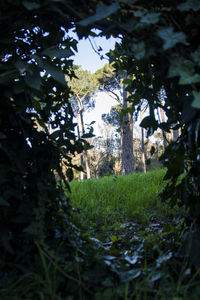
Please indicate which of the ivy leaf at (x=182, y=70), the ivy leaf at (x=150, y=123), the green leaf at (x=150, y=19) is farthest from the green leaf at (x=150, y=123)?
the green leaf at (x=150, y=19)

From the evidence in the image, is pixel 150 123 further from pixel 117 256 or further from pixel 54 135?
pixel 117 256

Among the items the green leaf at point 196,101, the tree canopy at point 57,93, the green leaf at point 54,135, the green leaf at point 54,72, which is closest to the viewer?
the green leaf at point 196,101

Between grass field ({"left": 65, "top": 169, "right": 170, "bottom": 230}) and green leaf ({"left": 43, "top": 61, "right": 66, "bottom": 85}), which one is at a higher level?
green leaf ({"left": 43, "top": 61, "right": 66, "bottom": 85})

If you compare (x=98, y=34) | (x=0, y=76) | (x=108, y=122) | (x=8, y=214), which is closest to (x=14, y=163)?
(x=8, y=214)

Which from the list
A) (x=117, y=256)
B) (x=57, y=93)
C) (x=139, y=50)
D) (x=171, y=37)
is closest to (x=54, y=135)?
(x=57, y=93)

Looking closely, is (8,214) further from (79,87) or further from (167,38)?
(79,87)

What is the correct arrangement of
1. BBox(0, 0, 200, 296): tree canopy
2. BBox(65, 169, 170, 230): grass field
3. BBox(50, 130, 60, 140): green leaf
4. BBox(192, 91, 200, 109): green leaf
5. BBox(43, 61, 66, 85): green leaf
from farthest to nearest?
1. BBox(65, 169, 170, 230): grass field
2. BBox(50, 130, 60, 140): green leaf
3. BBox(43, 61, 66, 85): green leaf
4. BBox(0, 0, 200, 296): tree canopy
5. BBox(192, 91, 200, 109): green leaf

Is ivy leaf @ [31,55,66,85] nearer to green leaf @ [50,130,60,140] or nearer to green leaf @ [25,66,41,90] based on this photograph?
green leaf @ [25,66,41,90]

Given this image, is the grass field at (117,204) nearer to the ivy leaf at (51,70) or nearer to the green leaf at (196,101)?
the ivy leaf at (51,70)

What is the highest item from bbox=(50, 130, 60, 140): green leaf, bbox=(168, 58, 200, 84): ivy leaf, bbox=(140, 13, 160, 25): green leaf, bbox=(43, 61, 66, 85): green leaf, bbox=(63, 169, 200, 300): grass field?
bbox=(140, 13, 160, 25): green leaf

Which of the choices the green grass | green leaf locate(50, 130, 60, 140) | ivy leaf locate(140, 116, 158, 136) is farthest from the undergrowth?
ivy leaf locate(140, 116, 158, 136)

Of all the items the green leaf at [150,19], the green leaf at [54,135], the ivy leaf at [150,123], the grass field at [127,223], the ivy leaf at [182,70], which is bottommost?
the grass field at [127,223]

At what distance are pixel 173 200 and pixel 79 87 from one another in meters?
27.1

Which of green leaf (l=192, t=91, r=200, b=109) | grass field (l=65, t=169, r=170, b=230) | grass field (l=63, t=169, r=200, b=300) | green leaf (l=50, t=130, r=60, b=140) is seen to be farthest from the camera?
grass field (l=65, t=169, r=170, b=230)
